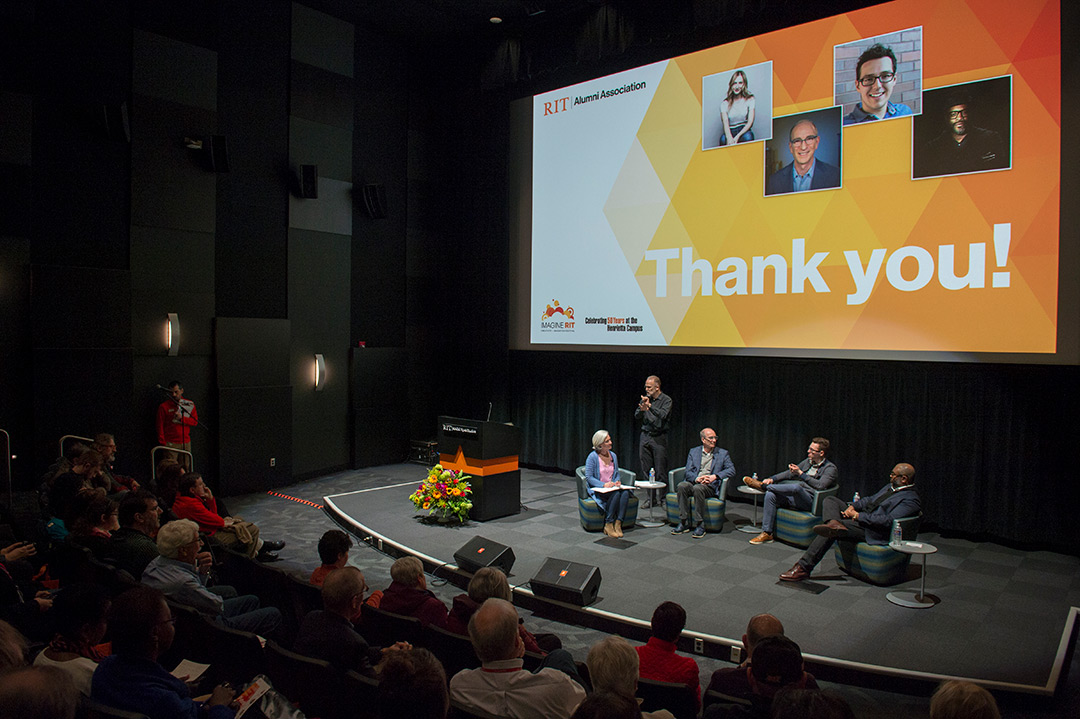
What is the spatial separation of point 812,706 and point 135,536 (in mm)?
3704

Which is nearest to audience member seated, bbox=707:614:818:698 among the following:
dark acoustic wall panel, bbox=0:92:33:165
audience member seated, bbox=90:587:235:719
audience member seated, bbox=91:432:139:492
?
audience member seated, bbox=90:587:235:719

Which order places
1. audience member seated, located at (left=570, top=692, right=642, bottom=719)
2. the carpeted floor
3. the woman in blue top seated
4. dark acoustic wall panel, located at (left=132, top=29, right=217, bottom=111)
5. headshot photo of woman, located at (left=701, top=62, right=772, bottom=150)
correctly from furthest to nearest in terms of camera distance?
dark acoustic wall panel, located at (left=132, top=29, right=217, bottom=111) → headshot photo of woman, located at (left=701, top=62, right=772, bottom=150) → the woman in blue top seated → the carpeted floor → audience member seated, located at (left=570, top=692, right=642, bottom=719)

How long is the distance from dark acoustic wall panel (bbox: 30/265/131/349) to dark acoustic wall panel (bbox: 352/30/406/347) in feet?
10.3

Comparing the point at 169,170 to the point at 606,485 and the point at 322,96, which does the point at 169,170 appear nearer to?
the point at 322,96

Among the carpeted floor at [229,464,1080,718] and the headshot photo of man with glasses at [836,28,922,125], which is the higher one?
the headshot photo of man with glasses at [836,28,922,125]

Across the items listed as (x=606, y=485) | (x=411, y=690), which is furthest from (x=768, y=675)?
(x=606, y=485)

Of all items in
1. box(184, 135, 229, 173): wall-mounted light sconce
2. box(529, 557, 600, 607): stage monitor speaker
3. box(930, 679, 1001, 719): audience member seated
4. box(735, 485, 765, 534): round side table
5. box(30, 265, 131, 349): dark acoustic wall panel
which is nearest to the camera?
box(930, 679, 1001, 719): audience member seated

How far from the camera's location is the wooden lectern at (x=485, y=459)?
7.08m

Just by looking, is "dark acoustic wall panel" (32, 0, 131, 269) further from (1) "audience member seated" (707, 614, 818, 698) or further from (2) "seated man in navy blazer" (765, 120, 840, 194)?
(1) "audience member seated" (707, 614, 818, 698)

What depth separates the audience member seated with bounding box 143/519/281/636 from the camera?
3.41 metres

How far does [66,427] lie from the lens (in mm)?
7500

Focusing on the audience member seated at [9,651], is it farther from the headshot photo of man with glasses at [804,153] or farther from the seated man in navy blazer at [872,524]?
the headshot photo of man with glasses at [804,153]

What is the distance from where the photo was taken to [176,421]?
316 inches

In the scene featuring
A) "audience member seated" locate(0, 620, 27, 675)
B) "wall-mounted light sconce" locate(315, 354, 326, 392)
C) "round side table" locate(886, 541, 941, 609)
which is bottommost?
"round side table" locate(886, 541, 941, 609)
